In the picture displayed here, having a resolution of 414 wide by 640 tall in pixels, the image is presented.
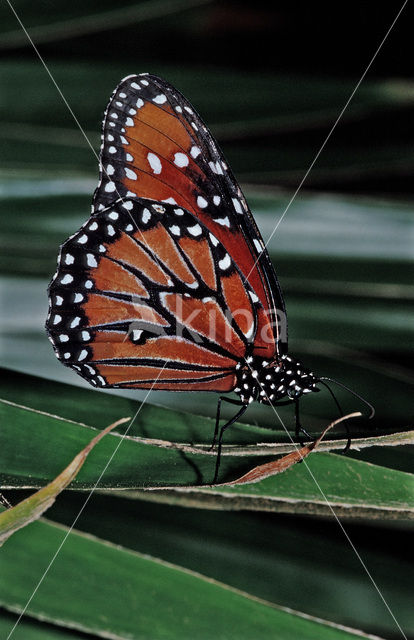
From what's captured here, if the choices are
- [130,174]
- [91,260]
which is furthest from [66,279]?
[130,174]

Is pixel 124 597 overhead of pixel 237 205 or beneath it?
beneath

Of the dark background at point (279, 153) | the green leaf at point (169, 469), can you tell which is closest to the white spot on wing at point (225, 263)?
the dark background at point (279, 153)

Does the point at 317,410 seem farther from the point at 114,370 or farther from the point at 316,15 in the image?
the point at 316,15

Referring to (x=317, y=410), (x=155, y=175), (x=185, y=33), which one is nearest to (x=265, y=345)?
(x=317, y=410)

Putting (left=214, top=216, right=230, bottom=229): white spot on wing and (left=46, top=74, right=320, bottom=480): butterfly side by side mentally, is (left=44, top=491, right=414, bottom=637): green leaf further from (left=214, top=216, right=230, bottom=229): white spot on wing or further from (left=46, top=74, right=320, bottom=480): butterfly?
(left=214, top=216, right=230, bottom=229): white spot on wing

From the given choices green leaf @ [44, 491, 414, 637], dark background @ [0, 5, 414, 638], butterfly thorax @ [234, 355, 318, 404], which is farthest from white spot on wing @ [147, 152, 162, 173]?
green leaf @ [44, 491, 414, 637]

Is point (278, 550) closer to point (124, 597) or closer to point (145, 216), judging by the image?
point (124, 597)

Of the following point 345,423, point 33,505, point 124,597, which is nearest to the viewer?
point 33,505

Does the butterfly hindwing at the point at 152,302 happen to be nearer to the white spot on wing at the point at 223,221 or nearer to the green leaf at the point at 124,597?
the white spot on wing at the point at 223,221
